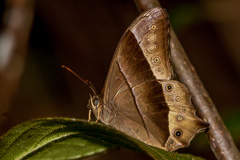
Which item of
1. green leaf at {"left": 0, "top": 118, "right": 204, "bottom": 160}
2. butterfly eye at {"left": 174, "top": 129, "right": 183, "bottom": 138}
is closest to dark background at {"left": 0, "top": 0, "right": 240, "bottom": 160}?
butterfly eye at {"left": 174, "top": 129, "right": 183, "bottom": 138}

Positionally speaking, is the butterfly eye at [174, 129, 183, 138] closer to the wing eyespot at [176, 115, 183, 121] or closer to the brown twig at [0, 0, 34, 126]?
the wing eyespot at [176, 115, 183, 121]

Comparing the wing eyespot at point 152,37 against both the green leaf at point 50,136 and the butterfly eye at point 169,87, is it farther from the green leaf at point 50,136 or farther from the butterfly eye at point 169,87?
the green leaf at point 50,136

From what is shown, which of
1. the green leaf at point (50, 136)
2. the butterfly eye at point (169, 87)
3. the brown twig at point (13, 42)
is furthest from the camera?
the brown twig at point (13, 42)

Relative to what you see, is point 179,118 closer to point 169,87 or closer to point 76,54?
point 169,87

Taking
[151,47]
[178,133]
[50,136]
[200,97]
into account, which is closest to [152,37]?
[151,47]

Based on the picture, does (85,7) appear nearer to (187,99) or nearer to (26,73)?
(26,73)

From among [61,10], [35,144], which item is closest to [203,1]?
[61,10]

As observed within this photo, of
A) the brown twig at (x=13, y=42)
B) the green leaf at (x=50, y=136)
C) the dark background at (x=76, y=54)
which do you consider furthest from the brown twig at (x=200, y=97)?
the dark background at (x=76, y=54)
